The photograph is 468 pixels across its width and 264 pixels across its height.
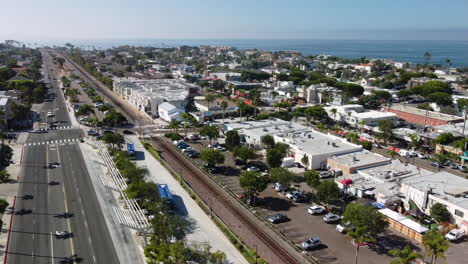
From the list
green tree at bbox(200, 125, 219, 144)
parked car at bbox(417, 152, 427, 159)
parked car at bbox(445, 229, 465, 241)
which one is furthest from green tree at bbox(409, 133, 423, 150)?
green tree at bbox(200, 125, 219, 144)

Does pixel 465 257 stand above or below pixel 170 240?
below

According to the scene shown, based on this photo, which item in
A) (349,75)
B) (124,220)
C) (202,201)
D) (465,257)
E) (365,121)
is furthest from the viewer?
(349,75)

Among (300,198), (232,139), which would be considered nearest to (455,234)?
(300,198)

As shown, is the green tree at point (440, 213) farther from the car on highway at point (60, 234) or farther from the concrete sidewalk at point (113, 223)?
the car on highway at point (60, 234)

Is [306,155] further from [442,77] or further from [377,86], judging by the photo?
[442,77]

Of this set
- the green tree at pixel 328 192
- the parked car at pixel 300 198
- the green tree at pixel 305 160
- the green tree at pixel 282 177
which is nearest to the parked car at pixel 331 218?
the green tree at pixel 328 192

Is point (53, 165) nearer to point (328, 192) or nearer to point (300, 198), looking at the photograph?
point (300, 198)

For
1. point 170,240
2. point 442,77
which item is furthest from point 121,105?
point 442,77
